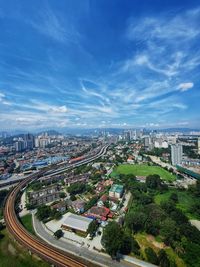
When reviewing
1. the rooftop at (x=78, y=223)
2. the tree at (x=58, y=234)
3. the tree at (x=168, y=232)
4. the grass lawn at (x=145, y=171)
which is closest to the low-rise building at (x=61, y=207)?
the rooftop at (x=78, y=223)

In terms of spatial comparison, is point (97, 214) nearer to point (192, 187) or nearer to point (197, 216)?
point (197, 216)

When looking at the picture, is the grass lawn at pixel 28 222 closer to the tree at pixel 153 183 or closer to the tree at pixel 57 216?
the tree at pixel 57 216

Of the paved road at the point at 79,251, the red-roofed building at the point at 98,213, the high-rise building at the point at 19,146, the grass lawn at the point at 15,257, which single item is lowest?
the grass lawn at the point at 15,257

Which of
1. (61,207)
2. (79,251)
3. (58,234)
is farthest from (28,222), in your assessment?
(79,251)

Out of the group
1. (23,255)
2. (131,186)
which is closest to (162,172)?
(131,186)

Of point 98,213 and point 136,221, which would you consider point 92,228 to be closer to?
point 98,213

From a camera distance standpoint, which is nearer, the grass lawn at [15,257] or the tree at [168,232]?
the grass lawn at [15,257]

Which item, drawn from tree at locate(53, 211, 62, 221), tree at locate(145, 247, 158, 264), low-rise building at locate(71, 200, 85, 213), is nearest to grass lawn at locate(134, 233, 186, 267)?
tree at locate(145, 247, 158, 264)
